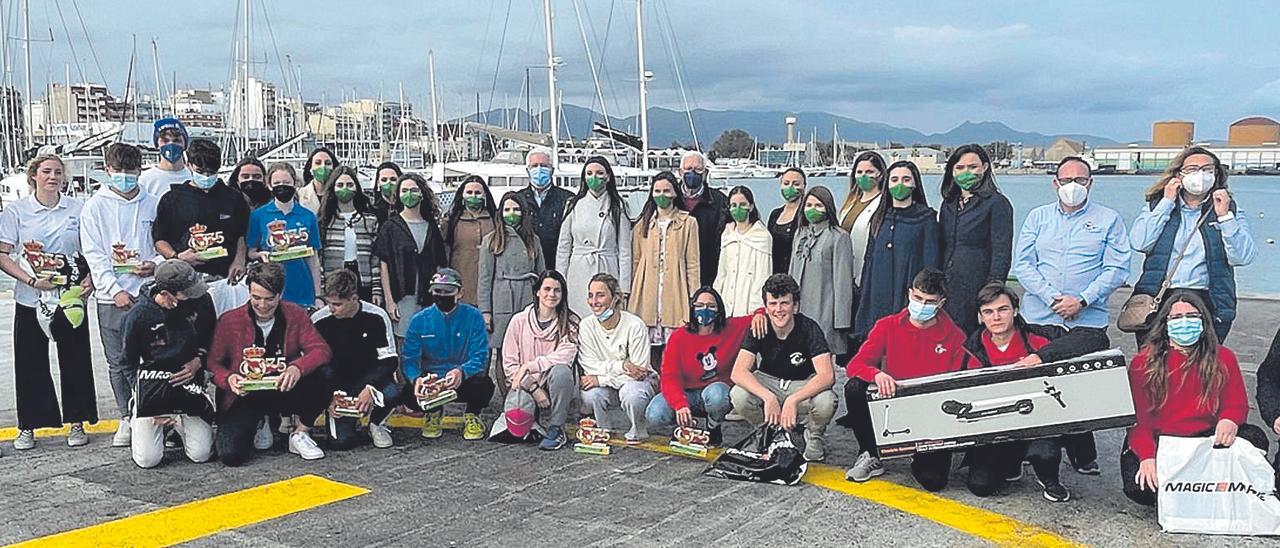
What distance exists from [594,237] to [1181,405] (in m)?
4.04

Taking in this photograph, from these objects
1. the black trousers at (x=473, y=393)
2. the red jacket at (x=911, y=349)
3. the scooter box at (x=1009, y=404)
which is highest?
the red jacket at (x=911, y=349)

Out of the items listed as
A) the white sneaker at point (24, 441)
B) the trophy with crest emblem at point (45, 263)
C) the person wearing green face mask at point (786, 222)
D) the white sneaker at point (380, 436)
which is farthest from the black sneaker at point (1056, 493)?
the white sneaker at point (24, 441)

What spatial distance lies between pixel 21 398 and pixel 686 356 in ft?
13.5

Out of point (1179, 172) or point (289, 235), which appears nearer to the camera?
point (1179, 172)

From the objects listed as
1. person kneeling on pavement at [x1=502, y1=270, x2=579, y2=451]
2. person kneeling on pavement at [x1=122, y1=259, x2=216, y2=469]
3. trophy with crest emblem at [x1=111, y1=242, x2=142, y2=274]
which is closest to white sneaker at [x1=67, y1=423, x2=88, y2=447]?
person kneeling on pavement at [x1=122, y1=259, x2=216, y2=469]

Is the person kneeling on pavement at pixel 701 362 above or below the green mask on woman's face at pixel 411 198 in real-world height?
below

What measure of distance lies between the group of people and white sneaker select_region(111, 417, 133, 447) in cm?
1

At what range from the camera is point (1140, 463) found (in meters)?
5.04

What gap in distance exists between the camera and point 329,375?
6.39 metres

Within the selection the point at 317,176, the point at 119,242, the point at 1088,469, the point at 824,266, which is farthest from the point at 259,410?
the point at 1088,469

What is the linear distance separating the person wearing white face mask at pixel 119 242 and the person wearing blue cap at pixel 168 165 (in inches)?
8.9

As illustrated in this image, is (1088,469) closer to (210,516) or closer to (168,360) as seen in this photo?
(210,516)

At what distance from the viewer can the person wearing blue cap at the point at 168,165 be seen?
21.3 feet

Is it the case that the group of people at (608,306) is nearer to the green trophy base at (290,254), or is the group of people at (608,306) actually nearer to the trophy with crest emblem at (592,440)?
the green trophy base at (290,254)
